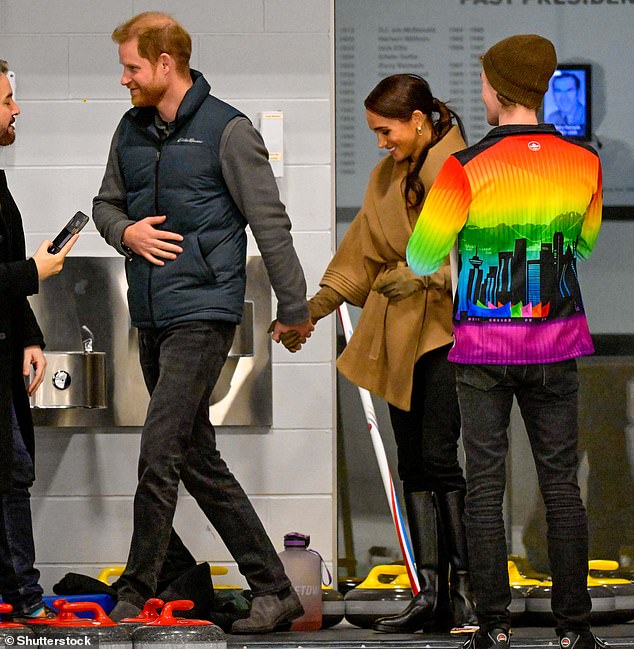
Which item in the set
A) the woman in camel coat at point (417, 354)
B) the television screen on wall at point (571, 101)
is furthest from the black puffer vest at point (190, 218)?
the television screen on wall at point (571, 101)

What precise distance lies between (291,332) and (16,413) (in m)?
0.75

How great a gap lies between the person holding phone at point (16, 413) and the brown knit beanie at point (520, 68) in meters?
1.22

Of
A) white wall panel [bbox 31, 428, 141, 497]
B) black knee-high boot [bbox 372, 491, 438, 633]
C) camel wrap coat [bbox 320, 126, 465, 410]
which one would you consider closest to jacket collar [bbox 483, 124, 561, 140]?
camel wrap coat [bbox 320, 126, 465, 410]

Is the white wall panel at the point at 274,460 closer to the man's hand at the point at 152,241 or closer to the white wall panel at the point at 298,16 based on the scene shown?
the man's hand at the point at 152,241

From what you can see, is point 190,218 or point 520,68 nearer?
point 520,68

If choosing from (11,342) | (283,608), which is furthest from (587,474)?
(11,342)

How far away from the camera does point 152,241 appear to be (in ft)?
10.6

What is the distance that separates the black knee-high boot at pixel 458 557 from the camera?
3312 millimetres

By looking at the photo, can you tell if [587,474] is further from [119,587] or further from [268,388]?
[119,587]

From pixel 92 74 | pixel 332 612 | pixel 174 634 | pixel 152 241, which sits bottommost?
pixel 332 612

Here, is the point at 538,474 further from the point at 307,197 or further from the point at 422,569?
the point at 307,197

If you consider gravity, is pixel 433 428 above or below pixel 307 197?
below

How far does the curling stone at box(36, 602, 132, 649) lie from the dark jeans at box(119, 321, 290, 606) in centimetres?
18

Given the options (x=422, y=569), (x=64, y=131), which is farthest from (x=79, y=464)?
(x=422, y=569)
